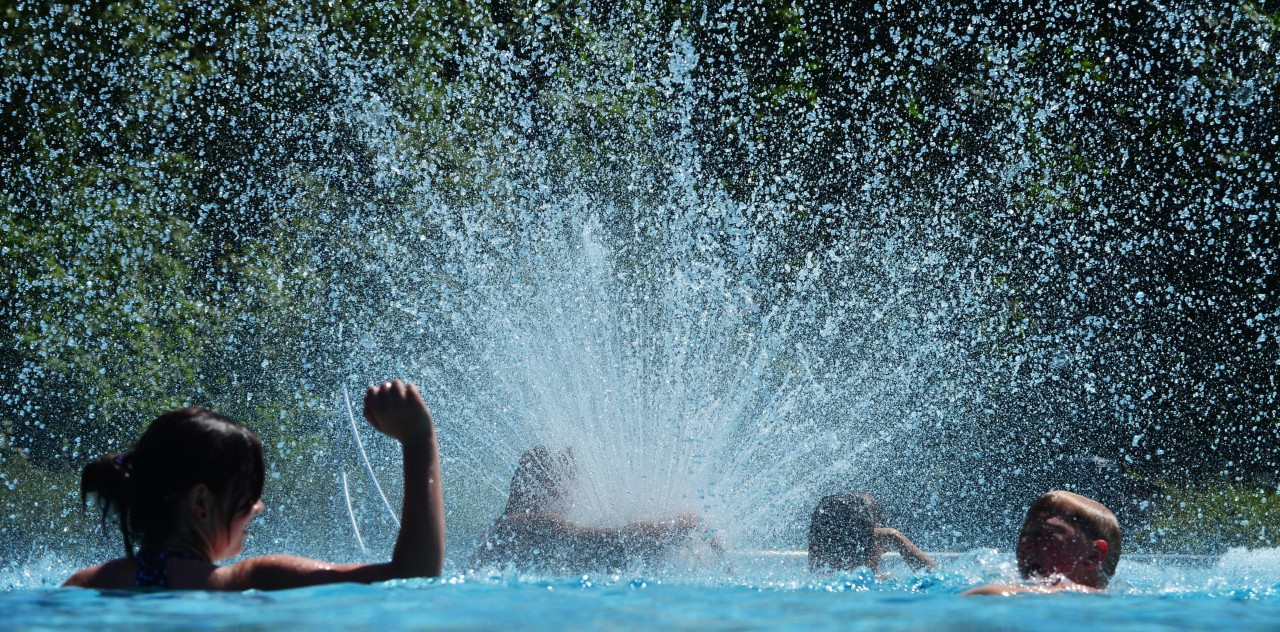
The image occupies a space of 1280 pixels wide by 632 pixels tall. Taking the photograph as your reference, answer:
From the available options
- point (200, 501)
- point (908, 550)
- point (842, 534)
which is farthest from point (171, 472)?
point (908, 550)

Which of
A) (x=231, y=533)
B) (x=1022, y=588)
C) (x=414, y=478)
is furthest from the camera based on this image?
(x=1022, y=588)

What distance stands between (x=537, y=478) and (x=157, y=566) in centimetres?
349

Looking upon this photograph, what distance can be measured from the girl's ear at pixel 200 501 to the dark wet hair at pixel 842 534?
3994 millimetres

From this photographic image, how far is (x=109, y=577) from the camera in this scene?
2.75 m

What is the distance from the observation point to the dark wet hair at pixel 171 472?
258cm

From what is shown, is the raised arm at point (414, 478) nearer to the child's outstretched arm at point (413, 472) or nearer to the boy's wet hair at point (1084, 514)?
the child's outstretched arm at point (413, 472)

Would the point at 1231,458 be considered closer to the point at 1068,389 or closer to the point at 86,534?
the point at 1068,389

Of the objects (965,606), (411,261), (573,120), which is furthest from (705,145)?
(965,606)

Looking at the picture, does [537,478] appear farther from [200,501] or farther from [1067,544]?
[200,501]

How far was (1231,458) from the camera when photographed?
1139 cm

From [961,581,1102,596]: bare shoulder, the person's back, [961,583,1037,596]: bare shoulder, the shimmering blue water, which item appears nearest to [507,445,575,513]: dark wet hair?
the shimmering blue water

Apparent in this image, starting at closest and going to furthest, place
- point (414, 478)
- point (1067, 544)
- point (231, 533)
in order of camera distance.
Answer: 1. point (414, 478)
2. point (231, 533)
3. point (1067, 544)

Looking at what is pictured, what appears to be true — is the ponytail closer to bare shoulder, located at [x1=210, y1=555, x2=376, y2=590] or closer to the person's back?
bare shoulder, located at [x1=210, y1=555, x2=376, y2=590]

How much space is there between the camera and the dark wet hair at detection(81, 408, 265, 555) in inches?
102
